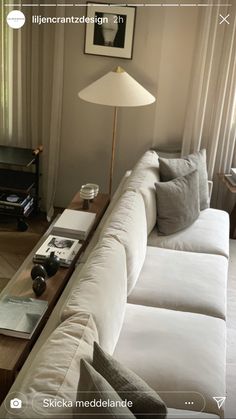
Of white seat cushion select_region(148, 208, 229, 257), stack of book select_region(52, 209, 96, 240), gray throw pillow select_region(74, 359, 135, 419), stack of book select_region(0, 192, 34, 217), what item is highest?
gray throw pillow select_region(74, 359, 135, 419)

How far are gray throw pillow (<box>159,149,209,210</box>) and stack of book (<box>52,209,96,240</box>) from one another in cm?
57

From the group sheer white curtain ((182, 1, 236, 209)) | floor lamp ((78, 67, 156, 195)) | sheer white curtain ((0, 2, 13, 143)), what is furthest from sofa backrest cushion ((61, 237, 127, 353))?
sheer white curtain ((0, 2, 13, 143))

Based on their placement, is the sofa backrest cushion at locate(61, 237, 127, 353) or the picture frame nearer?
the sofa backrest cushion at locate(61, 237, 127, 353)

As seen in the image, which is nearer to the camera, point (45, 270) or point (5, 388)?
point (5, 388)

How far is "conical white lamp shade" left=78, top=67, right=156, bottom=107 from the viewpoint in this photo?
2984mm

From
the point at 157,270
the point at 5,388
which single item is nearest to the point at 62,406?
the point at 5,388

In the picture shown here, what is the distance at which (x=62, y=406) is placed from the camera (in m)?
1.27

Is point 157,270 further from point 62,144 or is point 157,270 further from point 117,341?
point 62,144

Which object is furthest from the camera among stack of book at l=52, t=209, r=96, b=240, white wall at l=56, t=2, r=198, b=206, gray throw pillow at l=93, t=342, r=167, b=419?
white wall at l=56, t=2, r=198, b=206

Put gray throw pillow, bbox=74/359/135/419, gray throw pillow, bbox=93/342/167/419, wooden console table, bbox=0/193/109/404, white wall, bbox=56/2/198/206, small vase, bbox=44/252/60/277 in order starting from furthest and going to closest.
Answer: white wall, bbox=56/2/198/206, small vase, bbox=44/252/60/277, wooden console table, bbox=0/193/109/404, gray throw pillow, bbox=93/342/167/419, gray throw pillow, bbox=74/359/135/419

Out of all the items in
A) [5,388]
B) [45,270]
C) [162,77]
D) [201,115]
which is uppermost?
[162,77]

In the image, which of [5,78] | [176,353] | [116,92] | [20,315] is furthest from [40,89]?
[176,353]

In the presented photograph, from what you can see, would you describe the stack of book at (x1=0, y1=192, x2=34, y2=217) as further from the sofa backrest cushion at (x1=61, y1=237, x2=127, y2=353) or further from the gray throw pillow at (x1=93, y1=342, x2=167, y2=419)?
the gray throw pillow at (x1=93, y1=342, x2=167, y2=419)

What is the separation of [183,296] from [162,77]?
185 centimetres
